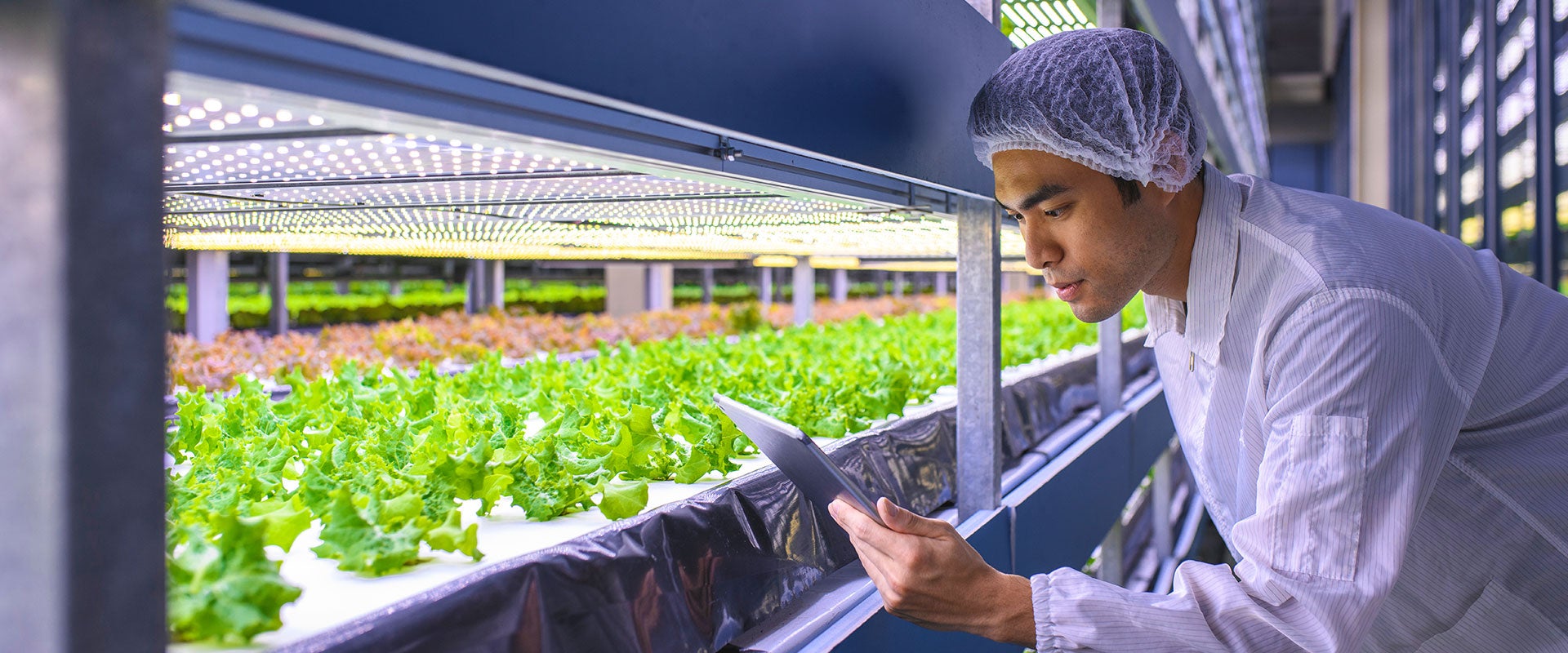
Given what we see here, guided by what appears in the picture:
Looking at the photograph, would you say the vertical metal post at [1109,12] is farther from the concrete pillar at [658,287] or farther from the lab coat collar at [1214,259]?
the concrete pillar at [658,287]

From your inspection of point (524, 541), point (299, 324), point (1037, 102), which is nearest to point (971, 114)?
point (1037, 102)

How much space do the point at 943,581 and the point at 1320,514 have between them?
0.44 meters

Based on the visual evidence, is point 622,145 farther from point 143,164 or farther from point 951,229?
point 951,229

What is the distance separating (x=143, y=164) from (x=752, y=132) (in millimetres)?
755

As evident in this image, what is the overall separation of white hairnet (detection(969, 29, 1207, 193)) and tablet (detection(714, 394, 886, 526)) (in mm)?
600

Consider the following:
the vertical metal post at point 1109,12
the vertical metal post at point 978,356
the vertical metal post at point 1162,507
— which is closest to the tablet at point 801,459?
the vertical metal post at point 978,356

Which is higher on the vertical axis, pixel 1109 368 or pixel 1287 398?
pixel 1287 398

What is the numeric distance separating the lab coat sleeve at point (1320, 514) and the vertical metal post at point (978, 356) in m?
1.08

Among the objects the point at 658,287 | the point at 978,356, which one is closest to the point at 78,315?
the point at 978,356

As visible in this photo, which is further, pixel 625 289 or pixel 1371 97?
pixel 1371 97

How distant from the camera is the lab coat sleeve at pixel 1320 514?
107 cm

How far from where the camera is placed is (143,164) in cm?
57

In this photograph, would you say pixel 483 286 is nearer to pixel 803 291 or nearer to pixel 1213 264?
pixel 803 291

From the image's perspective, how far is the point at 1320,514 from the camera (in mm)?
1078
